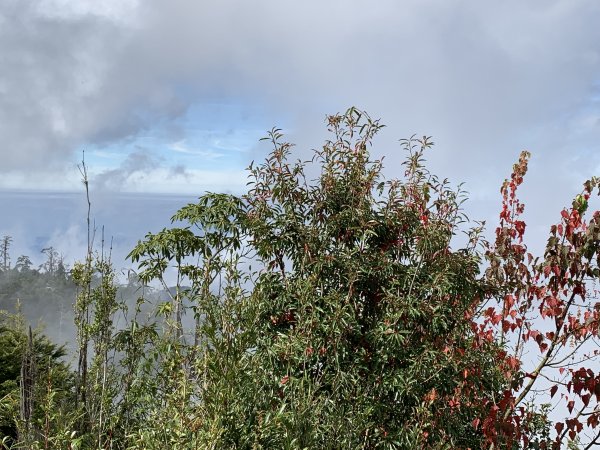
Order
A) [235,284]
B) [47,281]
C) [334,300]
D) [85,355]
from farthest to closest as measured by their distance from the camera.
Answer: [47,281], [85,355], [334,300], [235,284]

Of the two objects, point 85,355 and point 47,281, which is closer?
point 85,355

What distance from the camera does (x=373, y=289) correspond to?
613 centimetres

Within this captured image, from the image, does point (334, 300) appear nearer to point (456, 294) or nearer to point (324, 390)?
point (324, 390)

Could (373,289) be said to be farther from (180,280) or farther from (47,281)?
(47,281)

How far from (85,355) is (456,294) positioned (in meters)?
3.37

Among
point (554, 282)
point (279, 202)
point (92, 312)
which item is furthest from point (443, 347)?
point (92, 312)

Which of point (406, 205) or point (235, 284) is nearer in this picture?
point (235, 284)

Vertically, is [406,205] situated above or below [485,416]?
above

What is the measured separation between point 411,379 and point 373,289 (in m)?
0.83

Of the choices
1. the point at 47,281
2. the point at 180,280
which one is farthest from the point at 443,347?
the point at 47,281

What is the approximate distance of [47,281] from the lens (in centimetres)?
4766

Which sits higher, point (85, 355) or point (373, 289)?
point (373, 289)

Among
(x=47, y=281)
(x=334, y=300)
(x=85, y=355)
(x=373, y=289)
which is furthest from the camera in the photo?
(x=47, y=281)

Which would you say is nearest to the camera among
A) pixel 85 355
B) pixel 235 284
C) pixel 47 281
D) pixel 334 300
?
pixel 235 284
